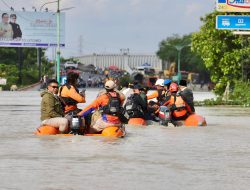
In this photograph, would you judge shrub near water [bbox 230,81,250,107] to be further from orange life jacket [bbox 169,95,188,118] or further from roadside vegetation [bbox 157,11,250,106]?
orange life jacket [bbox 169,95,188,118]

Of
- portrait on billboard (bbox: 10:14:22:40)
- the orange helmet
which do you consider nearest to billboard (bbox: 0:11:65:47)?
portrait on billboard (bbox: 10:14:22:40)

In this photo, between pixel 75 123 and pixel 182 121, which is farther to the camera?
pixel 182 121

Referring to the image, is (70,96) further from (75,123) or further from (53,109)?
(75,123)

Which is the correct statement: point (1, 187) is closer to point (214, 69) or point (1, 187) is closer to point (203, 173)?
point (203, 173)

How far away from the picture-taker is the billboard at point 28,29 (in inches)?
4592

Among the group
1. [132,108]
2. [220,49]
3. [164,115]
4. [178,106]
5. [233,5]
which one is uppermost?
[233,5]

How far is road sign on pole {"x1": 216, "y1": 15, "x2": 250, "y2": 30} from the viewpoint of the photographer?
52469 millimetres

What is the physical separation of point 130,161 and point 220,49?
39.2m

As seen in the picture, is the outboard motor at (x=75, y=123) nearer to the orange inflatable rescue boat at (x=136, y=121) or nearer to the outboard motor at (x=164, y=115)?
the outboard motor at (x=164, y=115)

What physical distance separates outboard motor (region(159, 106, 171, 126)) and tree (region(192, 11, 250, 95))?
1084 inches

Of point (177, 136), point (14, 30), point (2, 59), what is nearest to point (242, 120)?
point (177, 136)

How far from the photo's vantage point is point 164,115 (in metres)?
26.1

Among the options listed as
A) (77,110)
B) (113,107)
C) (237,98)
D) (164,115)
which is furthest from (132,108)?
(237,98)

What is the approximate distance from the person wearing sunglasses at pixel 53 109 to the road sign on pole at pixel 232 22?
104 ft
